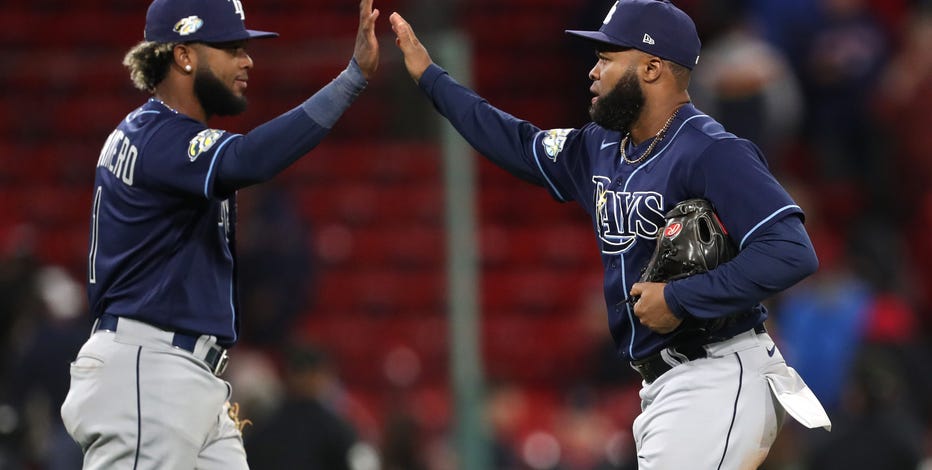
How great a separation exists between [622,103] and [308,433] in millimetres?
3160

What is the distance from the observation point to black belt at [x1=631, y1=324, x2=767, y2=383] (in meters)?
4.54

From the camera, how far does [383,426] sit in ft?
27.1

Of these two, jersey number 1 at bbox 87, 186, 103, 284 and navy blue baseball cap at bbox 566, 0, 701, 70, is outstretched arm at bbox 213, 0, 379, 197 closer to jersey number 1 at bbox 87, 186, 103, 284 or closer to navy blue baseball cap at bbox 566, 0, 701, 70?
jersey number 1 at bbox 87, 186, 103, 284

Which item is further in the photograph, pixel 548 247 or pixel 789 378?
pixel 548 247

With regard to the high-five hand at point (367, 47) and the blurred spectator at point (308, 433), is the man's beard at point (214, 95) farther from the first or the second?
the blurred spectator at point (308, 433)

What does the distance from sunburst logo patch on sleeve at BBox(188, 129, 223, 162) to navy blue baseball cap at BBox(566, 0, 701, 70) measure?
45.0 inches

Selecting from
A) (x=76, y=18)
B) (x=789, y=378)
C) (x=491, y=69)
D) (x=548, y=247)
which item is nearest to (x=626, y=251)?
(x=789, y=378)

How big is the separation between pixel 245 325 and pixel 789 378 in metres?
4.97

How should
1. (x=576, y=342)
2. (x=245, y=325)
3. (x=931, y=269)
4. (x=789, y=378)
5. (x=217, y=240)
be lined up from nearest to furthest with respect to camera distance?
(x=789, y=378) < (x=217, y=240) < (x=245, y=325) < (x=576, y=342) < (x=931, y=269)

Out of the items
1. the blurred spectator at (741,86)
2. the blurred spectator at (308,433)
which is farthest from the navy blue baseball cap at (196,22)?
the blurred spectator at (741,86)

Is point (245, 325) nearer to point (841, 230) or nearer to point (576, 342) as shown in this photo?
point (576, 342)

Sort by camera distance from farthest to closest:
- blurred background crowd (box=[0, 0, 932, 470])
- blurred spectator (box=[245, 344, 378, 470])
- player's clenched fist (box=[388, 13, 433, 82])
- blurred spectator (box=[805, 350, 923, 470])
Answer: blurred background crowd (box=[0, 0, 932, 470]), blurred spectator (box=[245, 344, 378, 470]), blurred spectator (box=[805, 350, 923, 470]), player's clenched fist (box=[388, 13, 433, 82])

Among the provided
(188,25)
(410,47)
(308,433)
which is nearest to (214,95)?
(188,25)

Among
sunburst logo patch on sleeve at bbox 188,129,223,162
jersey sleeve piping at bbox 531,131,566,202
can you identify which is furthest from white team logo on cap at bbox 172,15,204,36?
jersey sleeve piping at bbox 531,131,566,202
